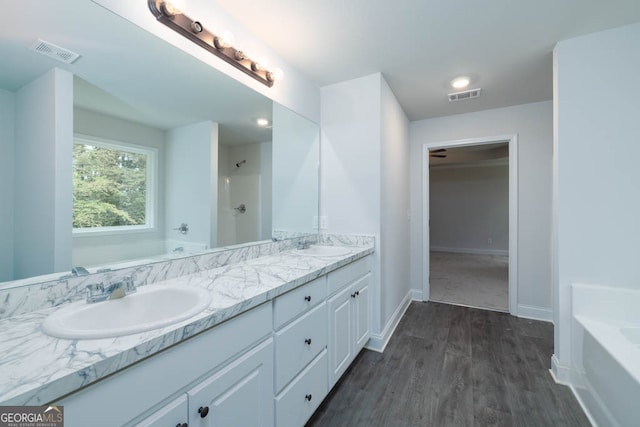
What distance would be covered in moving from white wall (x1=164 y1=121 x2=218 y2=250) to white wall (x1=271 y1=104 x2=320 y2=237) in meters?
0.56

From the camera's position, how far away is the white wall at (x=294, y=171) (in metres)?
2.14

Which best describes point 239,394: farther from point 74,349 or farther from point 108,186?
point 108,186

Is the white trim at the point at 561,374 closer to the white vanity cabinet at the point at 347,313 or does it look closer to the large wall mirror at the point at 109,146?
the white vanity cabinet at the point at 347,313

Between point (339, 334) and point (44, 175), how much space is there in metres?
1.68

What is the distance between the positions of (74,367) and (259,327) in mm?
606

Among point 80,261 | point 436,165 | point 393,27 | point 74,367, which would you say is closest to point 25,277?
point 80,261

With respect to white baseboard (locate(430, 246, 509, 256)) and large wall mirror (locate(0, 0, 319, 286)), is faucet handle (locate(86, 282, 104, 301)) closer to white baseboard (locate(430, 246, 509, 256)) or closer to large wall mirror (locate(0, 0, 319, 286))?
large wall mirror (locate(0, 0, 319, 286))

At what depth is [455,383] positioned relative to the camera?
6.16 feet

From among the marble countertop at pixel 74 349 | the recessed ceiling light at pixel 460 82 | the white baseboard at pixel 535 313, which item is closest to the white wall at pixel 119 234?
the marble countertop at pixel 74 349

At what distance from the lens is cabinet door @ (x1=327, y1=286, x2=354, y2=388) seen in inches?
65.4

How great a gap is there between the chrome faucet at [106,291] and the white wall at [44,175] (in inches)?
5.0

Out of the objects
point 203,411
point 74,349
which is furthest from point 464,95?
point 74,349

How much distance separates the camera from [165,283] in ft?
4.09

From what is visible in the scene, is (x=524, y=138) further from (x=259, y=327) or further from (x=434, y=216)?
(x=434, y=216)
